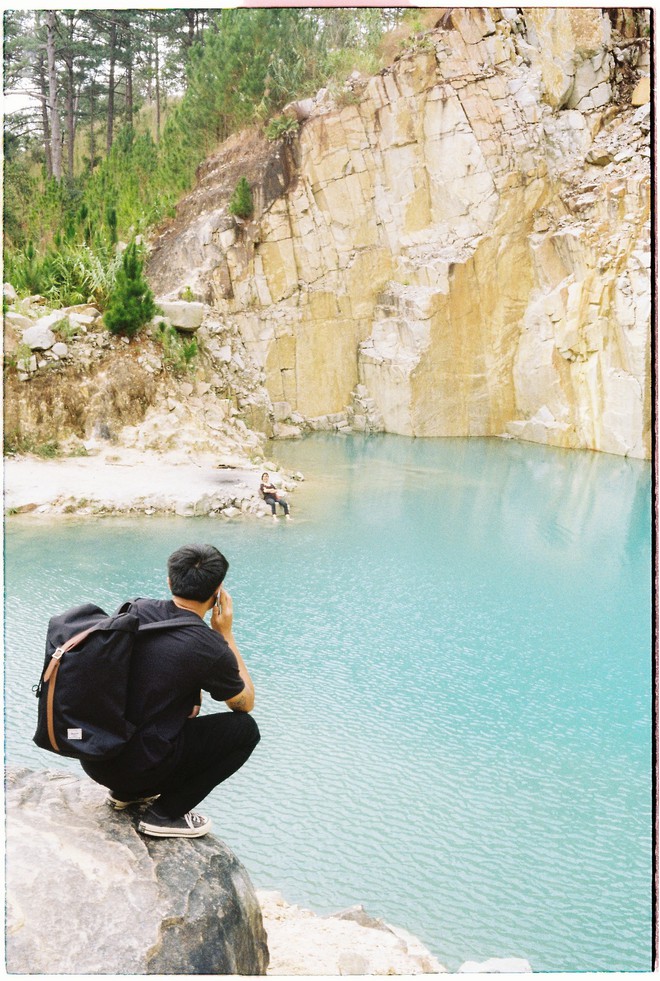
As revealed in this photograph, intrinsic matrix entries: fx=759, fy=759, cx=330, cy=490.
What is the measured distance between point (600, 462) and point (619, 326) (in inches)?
87.9

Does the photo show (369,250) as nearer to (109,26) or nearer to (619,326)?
(619,326)

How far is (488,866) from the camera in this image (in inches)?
110

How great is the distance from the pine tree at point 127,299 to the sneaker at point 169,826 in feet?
27.6

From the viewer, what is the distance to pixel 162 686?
167 cm

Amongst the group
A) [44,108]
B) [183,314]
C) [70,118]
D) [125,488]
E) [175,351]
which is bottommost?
[125,488]

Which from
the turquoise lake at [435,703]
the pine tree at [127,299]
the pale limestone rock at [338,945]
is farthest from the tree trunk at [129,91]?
the pale limestone rock at [338,945]

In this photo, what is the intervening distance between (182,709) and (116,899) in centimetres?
40

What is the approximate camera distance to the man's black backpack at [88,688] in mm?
1593

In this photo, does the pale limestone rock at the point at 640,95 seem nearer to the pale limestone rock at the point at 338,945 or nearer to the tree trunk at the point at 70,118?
the tree trunk at the point at 70,118

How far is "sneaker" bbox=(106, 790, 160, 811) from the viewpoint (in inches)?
72.4

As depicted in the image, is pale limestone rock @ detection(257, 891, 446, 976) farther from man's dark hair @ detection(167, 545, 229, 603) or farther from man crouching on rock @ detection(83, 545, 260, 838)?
man's dark hair @ detection(167, 545, 229, 603)

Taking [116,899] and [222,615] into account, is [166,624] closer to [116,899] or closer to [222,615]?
[222,615]

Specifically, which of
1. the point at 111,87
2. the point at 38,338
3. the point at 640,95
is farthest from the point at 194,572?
the point at 640,95

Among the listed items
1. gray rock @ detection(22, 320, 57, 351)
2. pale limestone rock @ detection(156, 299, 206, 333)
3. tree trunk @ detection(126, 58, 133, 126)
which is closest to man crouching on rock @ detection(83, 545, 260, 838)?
tree trunk @ detection(126, 58, 133, 126)
